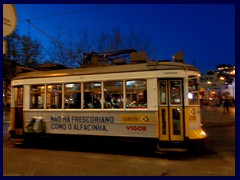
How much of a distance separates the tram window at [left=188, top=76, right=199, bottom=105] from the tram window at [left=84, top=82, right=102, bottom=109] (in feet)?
9.37

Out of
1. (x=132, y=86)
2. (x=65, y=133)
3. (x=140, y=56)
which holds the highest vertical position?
(x=140, y=56)

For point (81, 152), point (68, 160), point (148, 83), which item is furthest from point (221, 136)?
point (68, 160)

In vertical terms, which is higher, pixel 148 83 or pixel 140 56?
pixel 140 56

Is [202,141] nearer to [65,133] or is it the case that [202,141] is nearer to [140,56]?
[140,56]

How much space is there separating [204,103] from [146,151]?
3540 cm

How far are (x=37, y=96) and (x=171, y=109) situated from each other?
4937 mm

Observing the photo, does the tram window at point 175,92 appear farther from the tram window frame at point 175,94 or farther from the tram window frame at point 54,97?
the tram window frame at point 54,97

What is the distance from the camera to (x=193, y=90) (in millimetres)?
8164

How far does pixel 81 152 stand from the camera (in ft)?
28.8

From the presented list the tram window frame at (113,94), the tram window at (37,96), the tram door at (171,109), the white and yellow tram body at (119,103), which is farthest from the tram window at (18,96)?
the tram door at (171,109)

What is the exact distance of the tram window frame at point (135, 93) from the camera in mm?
8094

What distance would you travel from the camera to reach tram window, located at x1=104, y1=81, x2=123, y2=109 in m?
8.34

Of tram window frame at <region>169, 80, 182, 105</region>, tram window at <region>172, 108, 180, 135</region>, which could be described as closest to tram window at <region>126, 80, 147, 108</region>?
tram window frame at <region>169, 80, 182, 105</region>

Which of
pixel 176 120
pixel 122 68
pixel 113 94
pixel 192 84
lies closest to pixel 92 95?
pixel 113 94
